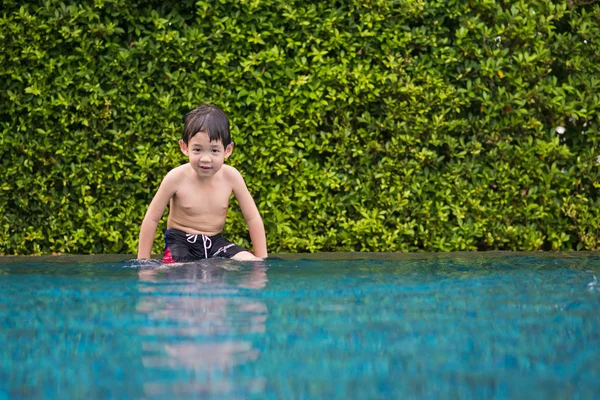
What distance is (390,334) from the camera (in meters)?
3.15

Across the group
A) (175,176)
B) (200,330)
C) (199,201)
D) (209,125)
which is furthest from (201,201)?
(200,330)

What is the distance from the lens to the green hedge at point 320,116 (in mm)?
7125

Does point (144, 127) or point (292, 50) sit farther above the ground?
point (292, 50)

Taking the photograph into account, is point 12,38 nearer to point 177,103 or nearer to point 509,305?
point 177,103

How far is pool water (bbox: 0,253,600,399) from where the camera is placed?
2.39 meters

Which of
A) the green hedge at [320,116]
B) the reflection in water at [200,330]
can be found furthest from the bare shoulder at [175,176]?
the reflection in water at [200,330]

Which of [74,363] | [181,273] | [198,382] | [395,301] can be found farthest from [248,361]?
[181,273]

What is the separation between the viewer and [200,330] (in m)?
3.15

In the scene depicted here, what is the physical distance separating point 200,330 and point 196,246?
3183mm

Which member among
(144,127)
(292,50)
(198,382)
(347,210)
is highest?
(292,50)

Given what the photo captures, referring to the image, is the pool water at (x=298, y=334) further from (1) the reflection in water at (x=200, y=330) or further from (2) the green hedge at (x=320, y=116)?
(2) the green hedge at (x=320, y=116)

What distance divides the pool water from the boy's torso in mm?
1010

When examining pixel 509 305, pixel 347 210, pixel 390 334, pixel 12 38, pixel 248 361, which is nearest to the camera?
pixel 248 361

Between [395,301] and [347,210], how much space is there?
11.5 ft
